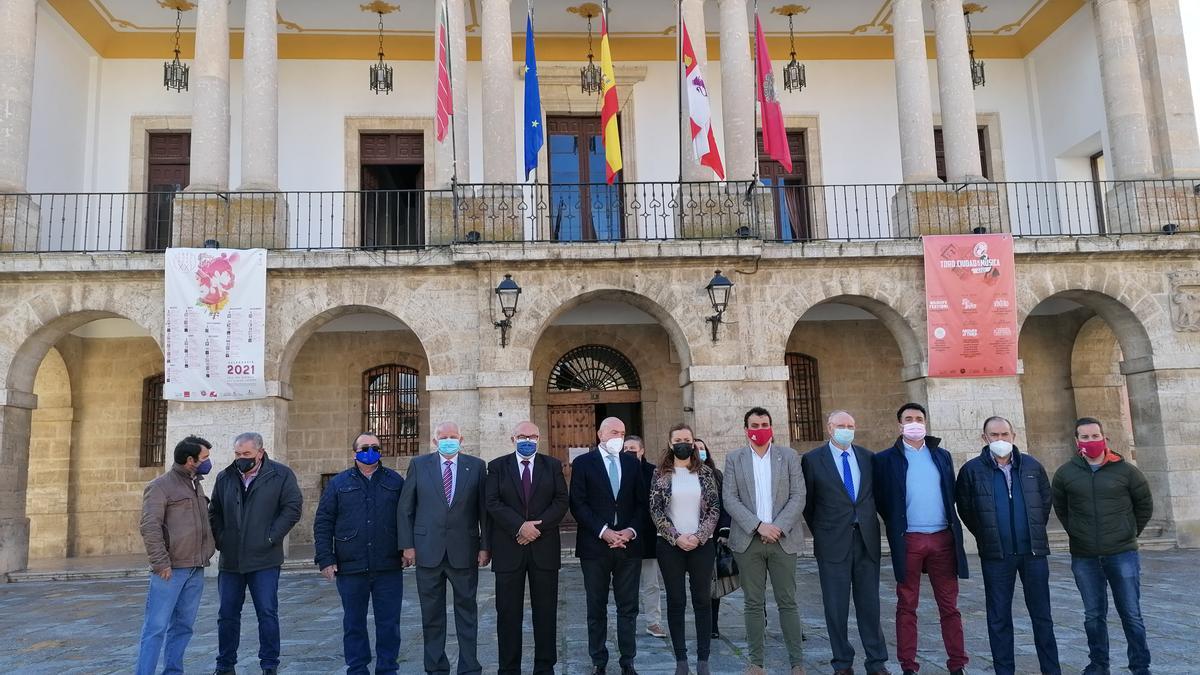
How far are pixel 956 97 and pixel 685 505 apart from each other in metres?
10.2

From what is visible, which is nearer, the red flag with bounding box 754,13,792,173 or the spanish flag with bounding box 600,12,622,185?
the spanish flag with bounding box 600,12,622,185

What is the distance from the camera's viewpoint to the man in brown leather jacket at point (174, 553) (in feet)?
17.6

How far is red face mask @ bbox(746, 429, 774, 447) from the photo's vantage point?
5564 mm

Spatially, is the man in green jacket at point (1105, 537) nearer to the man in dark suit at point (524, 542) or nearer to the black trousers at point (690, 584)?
the black trousers at point (690, 584)

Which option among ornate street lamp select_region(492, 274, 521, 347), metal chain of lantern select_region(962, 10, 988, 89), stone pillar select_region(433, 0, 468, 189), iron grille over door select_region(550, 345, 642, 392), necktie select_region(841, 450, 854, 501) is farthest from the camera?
metal chain of lantern select_region(962, 10, 988, 89)

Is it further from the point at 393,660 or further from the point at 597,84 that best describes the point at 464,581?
the point at 597,84

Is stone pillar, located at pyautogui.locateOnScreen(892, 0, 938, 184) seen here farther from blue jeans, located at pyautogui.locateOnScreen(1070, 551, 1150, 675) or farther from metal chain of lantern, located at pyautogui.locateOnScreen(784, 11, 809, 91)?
blue jeans, located at pyautogui.locateOnScreen(1070, 551, 1150, 675)

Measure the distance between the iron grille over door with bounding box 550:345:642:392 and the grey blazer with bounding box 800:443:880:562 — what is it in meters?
9.59

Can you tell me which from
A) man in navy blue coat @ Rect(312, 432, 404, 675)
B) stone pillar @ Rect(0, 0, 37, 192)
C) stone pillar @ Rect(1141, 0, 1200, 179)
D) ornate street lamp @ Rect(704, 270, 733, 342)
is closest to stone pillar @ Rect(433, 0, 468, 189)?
ornate street lamp @ Rect(704, 270, 733, 342)

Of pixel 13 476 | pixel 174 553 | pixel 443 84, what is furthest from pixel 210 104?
pixel 174 553

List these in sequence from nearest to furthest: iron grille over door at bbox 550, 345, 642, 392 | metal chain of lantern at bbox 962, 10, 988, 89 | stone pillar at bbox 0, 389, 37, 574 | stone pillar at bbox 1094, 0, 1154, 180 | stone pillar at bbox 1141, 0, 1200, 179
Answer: stone pillar at bbox 0, 389, 37, 574
stone pillar at bbox 1094, 0, 1154, 180
stone pillar at bbox 1141, 0, 1200, 179
iron grille over door at bbox 550, 345, 642, 392
metal chain of lantern at bbox 962, 10, 988, 89

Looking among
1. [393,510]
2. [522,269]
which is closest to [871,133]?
[522,269]

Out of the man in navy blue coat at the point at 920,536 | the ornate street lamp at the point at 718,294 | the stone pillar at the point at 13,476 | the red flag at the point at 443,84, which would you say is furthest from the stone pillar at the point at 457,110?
the man in navy blue coat at the point at 920,536

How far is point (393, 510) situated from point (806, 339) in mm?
11281
